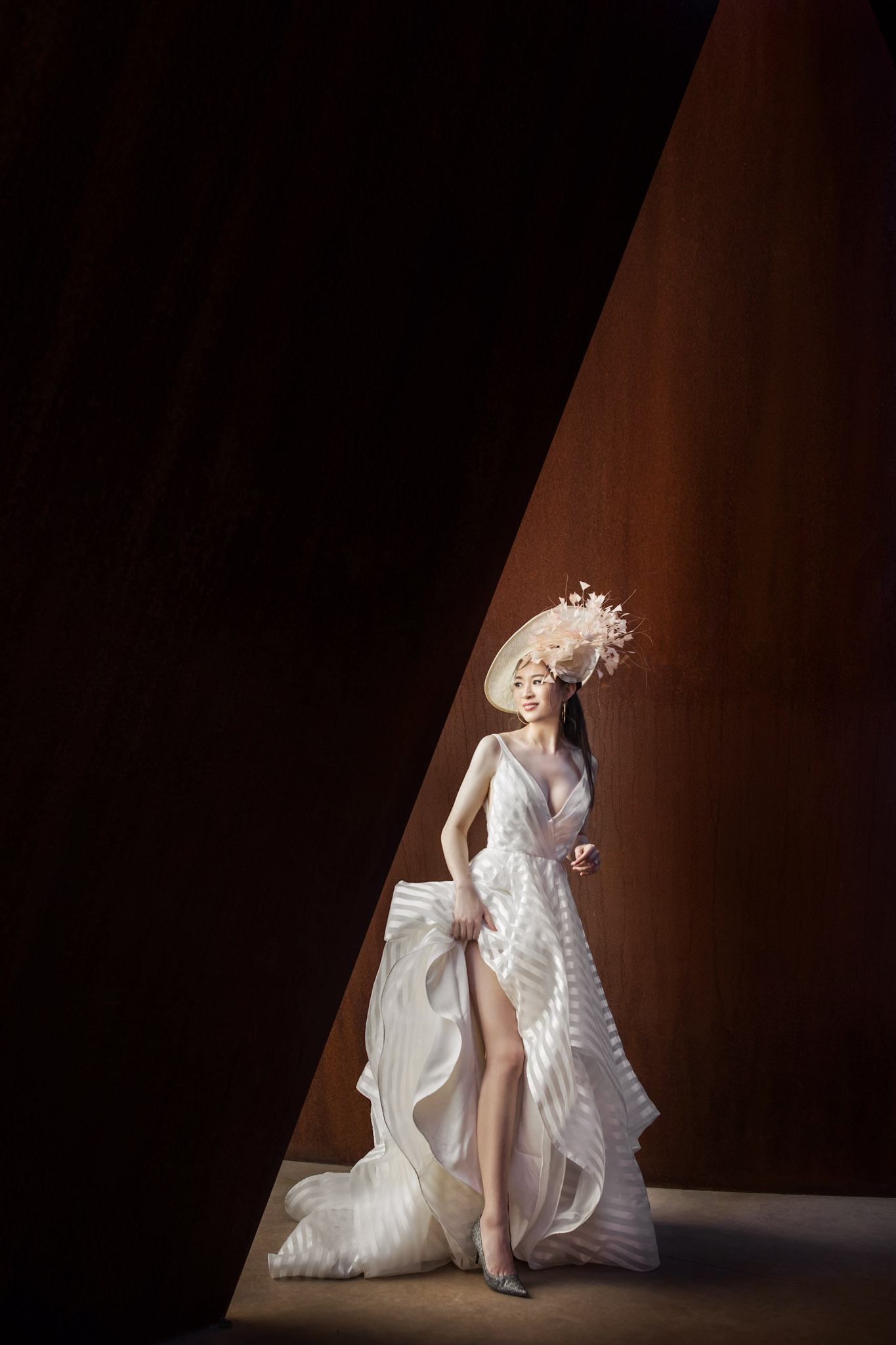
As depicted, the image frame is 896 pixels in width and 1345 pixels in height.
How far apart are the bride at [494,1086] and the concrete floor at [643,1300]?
0.29 feet

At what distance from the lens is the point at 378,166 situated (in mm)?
1730

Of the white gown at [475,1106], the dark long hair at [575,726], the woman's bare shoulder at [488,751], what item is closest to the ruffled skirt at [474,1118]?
the white gown at [475,1106]

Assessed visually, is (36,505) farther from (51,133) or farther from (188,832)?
(188,832)

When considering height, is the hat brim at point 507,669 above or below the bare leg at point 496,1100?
above

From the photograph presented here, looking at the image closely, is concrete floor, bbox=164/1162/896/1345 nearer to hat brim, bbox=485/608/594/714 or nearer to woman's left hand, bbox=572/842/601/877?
woman's left hand, bbox=572/842/601/877

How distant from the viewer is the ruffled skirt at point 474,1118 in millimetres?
2834

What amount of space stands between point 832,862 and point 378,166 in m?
3.00

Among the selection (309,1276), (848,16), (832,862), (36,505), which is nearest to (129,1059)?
(36,505)

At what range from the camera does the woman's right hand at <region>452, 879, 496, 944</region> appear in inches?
120

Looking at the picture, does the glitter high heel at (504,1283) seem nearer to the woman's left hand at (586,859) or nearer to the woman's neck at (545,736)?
the woman's left hand at (586,859)

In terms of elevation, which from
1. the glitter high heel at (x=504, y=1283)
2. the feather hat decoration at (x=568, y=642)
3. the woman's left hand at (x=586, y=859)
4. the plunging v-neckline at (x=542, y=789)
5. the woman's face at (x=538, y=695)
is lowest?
the glitter high heel at (x=504, y=1283)

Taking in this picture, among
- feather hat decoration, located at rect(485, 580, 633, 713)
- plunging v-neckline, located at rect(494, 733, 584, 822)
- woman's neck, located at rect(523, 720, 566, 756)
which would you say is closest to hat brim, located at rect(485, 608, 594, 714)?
feather hat decoration, located at rect(485, 580, 633, 713)

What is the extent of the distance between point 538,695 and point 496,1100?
49.7 inches

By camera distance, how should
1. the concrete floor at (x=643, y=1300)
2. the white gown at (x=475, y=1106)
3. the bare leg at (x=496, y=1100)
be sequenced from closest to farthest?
the concrete floor at (x=643, y=1300), the bare leg at (x=496, y=1100), the white gown at (x=475, y=1106)
